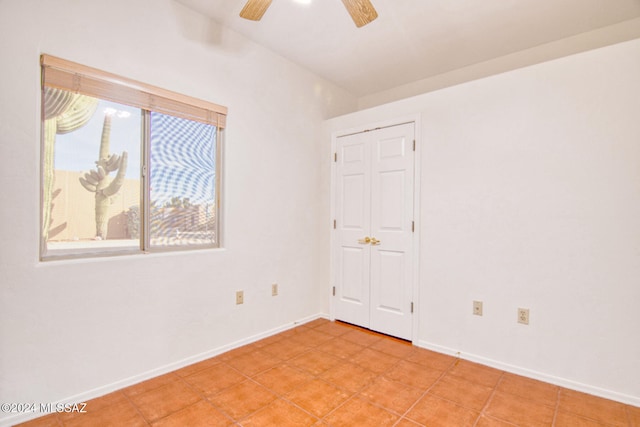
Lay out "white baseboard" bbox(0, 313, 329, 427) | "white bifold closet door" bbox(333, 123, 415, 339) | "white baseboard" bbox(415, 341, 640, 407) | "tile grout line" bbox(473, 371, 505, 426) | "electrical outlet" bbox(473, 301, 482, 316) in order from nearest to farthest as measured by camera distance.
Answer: "white baseboard" bbox(0, 313, 329, 427) < "tile grout line" bbox(473, 371, 505, 426) < "white baseboard" bbox(415, 341, 640, 407) < "electrical outlet" bbox(473, 301, 482, 316) < "white bifold closet door" bbox(333, 123, 415, 339)

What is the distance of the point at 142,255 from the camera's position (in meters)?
2.24

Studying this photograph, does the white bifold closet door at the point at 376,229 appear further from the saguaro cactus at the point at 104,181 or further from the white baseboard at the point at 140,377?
the saguaro cactus at the point at 104,181

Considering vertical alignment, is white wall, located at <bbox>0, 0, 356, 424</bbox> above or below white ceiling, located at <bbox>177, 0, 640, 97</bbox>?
below

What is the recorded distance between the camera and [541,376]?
2.27m

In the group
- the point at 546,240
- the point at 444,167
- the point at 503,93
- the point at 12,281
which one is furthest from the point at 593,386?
the point at 12,281

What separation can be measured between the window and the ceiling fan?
2.85 feet

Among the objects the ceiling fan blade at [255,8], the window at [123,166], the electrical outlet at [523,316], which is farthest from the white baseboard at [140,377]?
the ceiling fan blade at [255,8]

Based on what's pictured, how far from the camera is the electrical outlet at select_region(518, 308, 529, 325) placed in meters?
2.35

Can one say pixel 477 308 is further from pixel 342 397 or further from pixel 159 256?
pixel 159 256

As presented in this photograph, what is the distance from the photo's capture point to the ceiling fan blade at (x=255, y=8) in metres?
1.84

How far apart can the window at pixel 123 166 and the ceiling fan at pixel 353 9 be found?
0.87m

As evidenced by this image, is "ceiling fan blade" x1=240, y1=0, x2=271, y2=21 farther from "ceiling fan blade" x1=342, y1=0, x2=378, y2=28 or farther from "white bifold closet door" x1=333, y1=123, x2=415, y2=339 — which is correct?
"white bifold closet door" x1=333, y1=123, x2=415, y2=339

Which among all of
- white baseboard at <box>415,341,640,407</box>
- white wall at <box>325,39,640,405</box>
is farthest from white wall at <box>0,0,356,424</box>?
white baseboard at <box>415,341,640,407</box>

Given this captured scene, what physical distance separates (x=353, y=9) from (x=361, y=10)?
46mm
